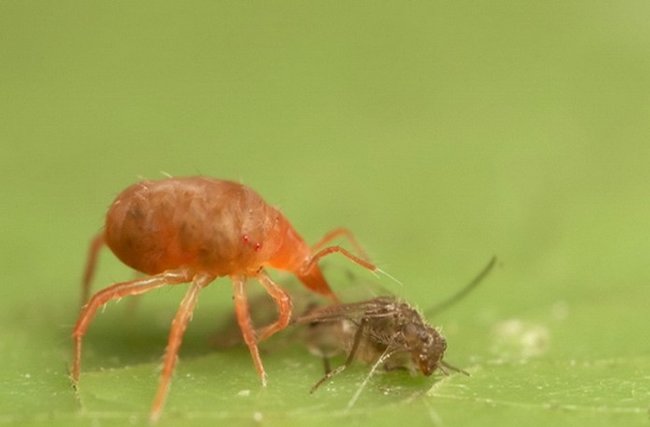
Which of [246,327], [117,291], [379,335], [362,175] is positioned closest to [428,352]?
[379,335]

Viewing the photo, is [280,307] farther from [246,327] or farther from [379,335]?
[379,335]

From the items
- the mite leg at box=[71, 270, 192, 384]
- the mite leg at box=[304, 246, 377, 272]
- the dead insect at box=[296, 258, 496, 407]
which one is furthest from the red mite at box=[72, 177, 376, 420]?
the dead insect at box=[296, 258, 496, 407]

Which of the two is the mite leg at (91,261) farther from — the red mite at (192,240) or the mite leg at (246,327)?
the mite leg at (246,327)

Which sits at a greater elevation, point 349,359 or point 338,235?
point 338,235

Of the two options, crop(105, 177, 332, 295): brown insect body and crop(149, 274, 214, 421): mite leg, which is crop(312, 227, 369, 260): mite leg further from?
crop(149, 274, 214, 421): mite leg

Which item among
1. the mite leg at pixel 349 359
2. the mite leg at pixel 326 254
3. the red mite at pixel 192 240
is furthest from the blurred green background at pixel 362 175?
the mite leg at pixel 326 254

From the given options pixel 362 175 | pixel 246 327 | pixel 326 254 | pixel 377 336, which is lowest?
pixel 246 327

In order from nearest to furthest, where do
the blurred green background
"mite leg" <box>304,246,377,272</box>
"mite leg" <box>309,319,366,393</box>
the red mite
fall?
1. the blurred green background
2. "mite leg" <box>309,319,366,393</box>
3. the red mite
4. "mite leg" <box>304,246,377,272</box>

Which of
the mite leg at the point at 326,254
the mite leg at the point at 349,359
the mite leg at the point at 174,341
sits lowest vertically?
the mite leg at the point at 174,341
